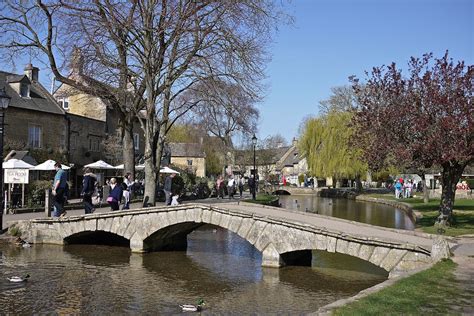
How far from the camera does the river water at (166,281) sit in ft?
A: 35.2

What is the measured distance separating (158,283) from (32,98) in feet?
85.4

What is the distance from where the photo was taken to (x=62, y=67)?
2355 centimetres

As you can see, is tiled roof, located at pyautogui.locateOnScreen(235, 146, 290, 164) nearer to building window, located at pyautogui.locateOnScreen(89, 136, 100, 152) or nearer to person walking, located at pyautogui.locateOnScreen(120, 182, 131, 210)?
building window, located at pyautogui.locateOnScreen(89, 136, 100, 152)

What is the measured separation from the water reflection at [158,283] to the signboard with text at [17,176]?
5.11m

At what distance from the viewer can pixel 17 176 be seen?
2197 cm

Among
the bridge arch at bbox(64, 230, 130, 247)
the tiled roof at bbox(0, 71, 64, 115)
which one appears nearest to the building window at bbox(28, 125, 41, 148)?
the tiled roof at bbox(0, 71, 64, 115)

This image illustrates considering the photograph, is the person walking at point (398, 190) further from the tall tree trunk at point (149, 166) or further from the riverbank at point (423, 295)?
the riverbank at point (423, 295)

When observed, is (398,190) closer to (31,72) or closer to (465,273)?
(31,72)

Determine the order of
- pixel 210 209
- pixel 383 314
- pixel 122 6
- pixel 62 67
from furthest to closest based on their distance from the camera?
pixel 62 67
pixel 122 6
pixel 210 209
pixel 383 314

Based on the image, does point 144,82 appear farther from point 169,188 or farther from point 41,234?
point 41,234

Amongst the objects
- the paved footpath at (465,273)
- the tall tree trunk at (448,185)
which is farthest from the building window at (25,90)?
the paved footpath at (465,273)

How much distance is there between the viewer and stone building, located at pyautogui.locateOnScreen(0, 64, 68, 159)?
32.2 metres

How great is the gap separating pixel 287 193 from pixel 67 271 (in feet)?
175

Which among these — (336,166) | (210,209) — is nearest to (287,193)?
(336,166)
